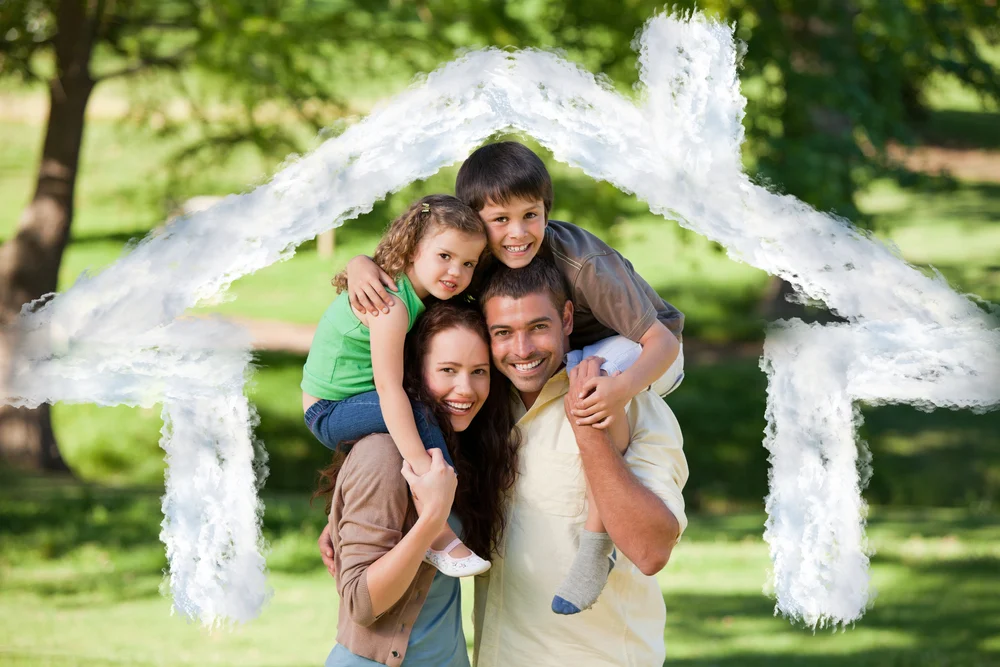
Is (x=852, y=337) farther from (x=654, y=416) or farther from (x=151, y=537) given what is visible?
(x=151, y=537)

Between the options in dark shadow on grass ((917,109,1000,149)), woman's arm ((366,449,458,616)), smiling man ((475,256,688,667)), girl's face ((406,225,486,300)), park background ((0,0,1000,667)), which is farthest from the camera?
dark shadow on grass ((917,109,1000,149))

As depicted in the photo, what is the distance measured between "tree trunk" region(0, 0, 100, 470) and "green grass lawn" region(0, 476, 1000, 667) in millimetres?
839

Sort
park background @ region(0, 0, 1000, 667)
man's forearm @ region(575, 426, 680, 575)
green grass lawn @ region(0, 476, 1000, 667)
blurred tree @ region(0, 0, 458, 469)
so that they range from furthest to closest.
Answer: blurred tree @ region(0, 0, 458, 469), park background @ region(0, 0, 1000, 667), green grass lawn @ region(0, 476, 1000, 667), man's forearm @ region(575, 426, 680, 575)

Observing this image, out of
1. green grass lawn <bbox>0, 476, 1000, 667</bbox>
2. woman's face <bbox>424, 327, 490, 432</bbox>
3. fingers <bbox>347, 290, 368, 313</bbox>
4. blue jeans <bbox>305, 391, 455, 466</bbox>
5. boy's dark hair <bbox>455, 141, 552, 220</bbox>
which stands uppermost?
boy's dark hair <bbox>455, 141, 552, 220</bbox>

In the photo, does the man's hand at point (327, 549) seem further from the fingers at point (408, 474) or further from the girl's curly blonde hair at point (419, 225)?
the girl's curly blonde hair at point (419, 225)

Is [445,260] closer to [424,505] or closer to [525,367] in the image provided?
[525,367]

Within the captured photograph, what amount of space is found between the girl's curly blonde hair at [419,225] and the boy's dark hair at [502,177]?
0.20 ft

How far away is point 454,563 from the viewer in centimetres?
266

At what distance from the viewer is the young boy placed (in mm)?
2926

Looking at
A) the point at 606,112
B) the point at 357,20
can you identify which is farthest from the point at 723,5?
the point at 606,112

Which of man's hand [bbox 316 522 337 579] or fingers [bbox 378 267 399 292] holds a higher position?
fingers [bbox 378 267 399 292]

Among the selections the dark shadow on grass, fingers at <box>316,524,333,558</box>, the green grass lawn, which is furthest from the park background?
the dark shadow on grass

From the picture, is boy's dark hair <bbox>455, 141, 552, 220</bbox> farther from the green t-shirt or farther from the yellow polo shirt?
the yellow polo shirt

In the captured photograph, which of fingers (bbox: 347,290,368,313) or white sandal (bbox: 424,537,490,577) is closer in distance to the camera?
white sandal (bbox: 424,537,490,577)
